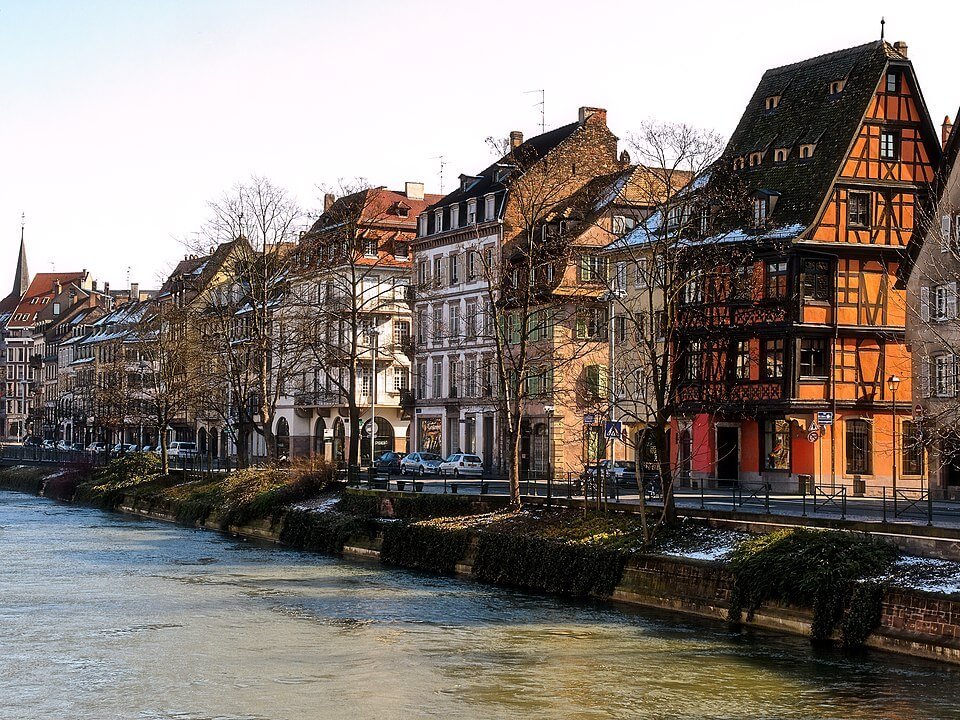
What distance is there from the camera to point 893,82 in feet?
177

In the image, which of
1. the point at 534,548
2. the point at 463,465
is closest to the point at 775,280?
the point at 534,548

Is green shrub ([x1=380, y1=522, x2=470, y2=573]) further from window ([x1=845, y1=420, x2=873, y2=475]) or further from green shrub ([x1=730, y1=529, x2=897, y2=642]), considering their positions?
window ([x1=845, y1=420, x2=873, y2=475])

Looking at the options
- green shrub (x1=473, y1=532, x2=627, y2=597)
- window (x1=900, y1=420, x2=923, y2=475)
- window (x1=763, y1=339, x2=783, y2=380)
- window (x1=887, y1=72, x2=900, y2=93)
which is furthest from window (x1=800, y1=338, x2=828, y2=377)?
green shrub (x1=473, y1=532, x2=627, y2=597)

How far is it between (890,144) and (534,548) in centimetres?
2378

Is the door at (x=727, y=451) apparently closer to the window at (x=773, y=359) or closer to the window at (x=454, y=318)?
the window at (x=773, y=359)

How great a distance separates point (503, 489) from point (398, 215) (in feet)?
131

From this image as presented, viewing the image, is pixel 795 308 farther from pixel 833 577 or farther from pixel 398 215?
pixel 398 215

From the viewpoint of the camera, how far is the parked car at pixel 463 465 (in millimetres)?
67625

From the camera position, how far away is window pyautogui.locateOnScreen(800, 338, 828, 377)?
177ft

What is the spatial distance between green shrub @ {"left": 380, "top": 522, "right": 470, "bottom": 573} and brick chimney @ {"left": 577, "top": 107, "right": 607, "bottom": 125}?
114ft

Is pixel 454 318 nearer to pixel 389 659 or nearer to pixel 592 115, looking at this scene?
pixel 592 115

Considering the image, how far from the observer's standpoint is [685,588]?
34.2 metres

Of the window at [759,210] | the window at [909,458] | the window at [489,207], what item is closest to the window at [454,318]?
the window at [489,207]

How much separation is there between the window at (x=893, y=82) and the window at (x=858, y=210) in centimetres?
399
